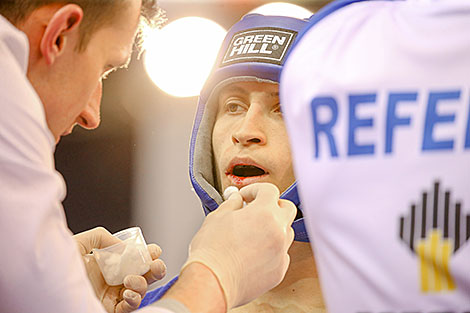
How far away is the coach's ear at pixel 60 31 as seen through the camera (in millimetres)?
1083

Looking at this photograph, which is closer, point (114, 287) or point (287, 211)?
point (287, 211)

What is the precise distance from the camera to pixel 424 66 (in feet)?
2.23

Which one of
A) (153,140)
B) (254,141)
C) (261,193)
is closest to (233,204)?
(261,193)

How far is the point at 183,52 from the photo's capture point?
225cm

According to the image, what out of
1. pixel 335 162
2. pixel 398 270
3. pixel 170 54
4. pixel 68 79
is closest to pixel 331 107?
pixel 335 162

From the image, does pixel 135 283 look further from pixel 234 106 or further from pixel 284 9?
pixel 284 9

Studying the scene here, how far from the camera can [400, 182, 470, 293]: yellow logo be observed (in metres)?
0.68

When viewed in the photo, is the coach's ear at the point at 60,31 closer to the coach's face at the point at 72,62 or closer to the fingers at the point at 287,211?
the coach's face at the point at 72,62

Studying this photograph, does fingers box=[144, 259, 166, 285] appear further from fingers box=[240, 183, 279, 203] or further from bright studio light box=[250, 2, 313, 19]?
bright studio light box=[250, 2, 313, 19]

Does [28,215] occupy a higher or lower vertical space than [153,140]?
higher

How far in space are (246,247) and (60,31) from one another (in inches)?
22.1

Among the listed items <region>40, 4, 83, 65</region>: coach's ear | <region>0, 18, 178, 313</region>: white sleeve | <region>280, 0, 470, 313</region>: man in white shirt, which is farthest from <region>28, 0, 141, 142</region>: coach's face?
<region>280, 0, 470, 313</region>: man in white shirt

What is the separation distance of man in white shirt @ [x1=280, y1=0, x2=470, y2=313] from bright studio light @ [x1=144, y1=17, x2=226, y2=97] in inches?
61.6

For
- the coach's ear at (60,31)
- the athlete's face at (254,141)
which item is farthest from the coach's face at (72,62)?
the athlete's face at (254,141)
